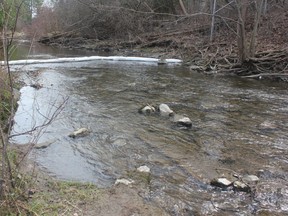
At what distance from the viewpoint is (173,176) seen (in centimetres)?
443

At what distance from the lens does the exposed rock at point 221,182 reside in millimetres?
4123

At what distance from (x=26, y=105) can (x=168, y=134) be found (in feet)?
12.2

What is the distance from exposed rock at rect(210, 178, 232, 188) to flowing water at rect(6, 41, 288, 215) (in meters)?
0.09

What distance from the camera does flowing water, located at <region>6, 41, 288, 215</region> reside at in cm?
399

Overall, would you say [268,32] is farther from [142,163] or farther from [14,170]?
[14,170]

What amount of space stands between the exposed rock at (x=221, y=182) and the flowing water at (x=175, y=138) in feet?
0.29

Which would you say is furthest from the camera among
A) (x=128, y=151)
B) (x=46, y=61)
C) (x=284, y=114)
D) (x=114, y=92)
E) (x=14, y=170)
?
(x=46, y=61)

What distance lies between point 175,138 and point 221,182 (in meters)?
1.83

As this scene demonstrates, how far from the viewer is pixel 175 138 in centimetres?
589

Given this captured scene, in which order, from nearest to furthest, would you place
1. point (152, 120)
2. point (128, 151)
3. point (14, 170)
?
point (14, 170) → point (128, 151) → point (152, 120)

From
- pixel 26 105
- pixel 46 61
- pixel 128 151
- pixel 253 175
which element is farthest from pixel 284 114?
pixel 46 61

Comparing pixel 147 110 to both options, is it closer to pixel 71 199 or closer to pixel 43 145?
pixel 43 145

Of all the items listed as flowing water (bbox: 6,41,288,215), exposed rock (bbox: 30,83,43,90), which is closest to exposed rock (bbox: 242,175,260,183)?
flowing water (bbox: 6,41,288,215)

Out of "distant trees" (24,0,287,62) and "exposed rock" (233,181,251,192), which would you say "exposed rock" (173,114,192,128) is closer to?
"exposed rock" (233,181,251,192)
